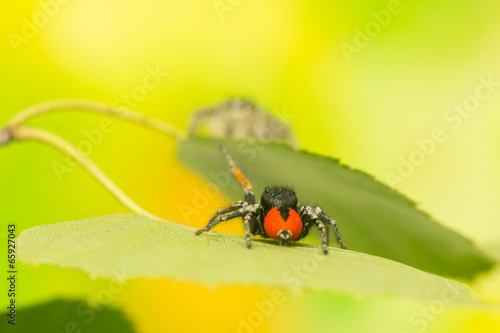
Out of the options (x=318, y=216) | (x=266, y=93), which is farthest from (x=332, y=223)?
(x=266, y=93)

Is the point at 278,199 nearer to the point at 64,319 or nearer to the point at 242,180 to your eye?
the point at 242,180

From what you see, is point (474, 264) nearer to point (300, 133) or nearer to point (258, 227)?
point (258, 227)

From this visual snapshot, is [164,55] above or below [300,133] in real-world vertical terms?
above

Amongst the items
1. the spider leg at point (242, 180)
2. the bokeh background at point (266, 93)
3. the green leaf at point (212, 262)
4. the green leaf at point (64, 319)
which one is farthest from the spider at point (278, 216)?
the bokeh background at point (266, 93)

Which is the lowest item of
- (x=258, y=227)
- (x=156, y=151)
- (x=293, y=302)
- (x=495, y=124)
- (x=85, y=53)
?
(x=293, y=302)

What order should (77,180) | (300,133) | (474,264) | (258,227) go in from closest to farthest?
(258,227) < (474,264) < (77,180) < (300,133)

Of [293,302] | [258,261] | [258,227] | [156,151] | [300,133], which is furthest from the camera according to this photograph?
[300,133]

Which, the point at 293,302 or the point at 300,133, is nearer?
the point at 293,302

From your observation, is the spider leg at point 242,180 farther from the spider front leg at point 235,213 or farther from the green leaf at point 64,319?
the green leaf at point 64,319

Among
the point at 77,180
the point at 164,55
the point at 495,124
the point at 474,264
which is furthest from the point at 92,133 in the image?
the point at 495,124
